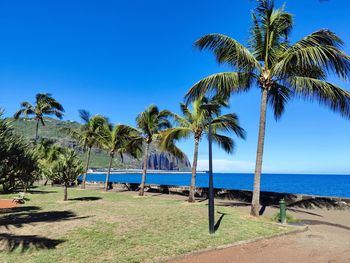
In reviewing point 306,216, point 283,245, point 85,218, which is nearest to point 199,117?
point 306,216

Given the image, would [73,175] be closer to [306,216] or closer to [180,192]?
[180,192]

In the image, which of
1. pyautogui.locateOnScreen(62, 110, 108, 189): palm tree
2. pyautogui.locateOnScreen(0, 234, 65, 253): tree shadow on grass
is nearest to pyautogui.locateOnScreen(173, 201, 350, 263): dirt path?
pyautogui.locateOnScreen(0, 234, 65, 253): tree shadow on grass

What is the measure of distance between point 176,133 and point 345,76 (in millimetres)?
10117

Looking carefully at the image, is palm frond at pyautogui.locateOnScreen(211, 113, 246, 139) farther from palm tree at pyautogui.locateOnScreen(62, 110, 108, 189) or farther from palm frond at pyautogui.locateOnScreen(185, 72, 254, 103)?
palm tree at pyautogui.locateOnScreen(62, 110, 108, 189)

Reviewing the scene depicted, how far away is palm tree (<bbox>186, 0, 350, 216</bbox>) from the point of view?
12.4m

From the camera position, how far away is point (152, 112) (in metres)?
24.1

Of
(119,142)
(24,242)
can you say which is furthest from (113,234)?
(119,142)

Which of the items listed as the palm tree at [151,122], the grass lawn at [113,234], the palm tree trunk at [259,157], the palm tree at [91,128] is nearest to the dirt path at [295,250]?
the grass lawn at [113,234]

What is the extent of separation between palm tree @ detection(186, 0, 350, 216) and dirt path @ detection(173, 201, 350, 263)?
3.26 m

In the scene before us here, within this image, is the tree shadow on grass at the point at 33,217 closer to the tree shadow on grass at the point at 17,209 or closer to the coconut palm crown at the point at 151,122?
the tree shadow on grass at the point at 17,209

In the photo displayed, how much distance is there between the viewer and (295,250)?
8672 millimetres

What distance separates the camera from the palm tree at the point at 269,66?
12.4 m

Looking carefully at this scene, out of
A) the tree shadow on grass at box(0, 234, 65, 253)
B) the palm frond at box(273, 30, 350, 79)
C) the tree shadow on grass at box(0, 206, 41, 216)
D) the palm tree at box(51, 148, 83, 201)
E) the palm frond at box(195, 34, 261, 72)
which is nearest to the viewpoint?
the tree shadow on grass at box(0, 234, 65, 253)

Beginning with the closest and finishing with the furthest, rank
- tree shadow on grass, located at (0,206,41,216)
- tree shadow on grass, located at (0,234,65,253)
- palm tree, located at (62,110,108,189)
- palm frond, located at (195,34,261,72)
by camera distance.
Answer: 1. tree shadow on grass, located at (0,234,65,253)
2. palm frond, located at (195,34,261,72)
3. tree shadow on grass, located at (0,206,41,216)
4. palm tree, located at (62,110,108,189)
